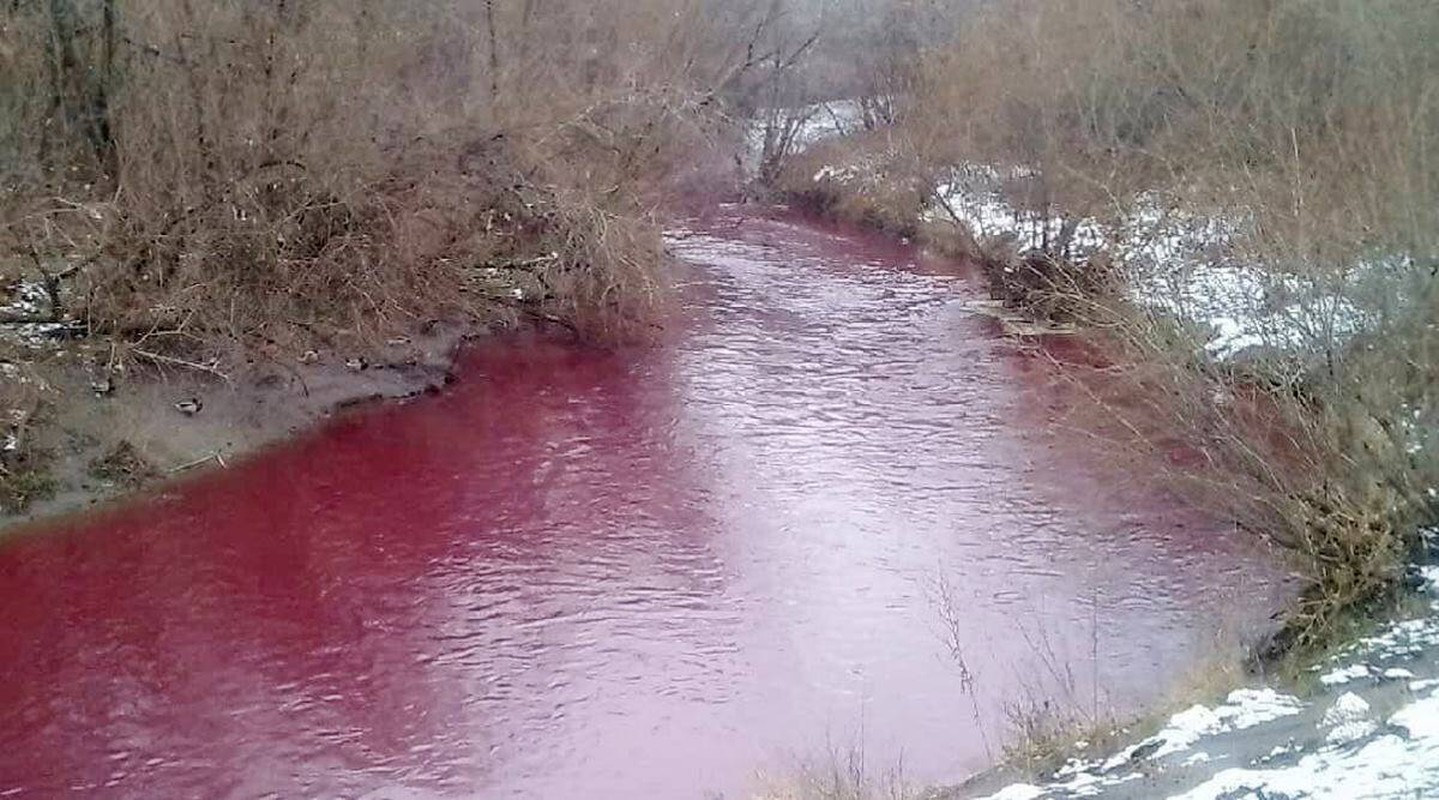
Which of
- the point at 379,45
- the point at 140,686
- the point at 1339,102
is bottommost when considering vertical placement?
the point at 140,686

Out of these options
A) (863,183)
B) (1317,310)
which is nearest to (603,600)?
(1317,310)

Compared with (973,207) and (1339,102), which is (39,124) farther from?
(973,207)

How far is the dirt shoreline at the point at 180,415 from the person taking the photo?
14.1m

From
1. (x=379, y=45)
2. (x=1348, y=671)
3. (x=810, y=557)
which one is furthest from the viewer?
(x=379, y=45)

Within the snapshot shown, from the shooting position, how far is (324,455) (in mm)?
15586

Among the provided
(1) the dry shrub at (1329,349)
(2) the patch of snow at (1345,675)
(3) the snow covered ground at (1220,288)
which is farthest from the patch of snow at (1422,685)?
(3) the snow covered ground at (1220,288)

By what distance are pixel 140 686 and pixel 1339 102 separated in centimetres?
1222

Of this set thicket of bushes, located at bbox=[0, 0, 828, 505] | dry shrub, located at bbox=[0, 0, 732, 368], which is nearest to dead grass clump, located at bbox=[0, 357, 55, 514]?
thicket of bushes, located at bbox=[0, 0, 828, 505]

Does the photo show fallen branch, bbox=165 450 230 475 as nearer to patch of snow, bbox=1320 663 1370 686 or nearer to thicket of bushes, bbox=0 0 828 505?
thicket of bushes, bbox=0 0 828 505

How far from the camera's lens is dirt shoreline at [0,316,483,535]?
46.3 feet

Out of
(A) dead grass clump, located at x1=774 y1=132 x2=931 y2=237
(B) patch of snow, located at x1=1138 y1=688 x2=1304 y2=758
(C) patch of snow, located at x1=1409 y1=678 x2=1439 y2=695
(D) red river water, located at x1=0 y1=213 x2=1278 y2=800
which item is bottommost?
(D) red river water, located at x1=0 y1=213 x2=1278 y2=800

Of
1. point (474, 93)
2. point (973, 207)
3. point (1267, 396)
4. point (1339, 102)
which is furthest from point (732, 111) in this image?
point (1267, 396)

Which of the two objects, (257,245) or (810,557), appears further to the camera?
(257,245)

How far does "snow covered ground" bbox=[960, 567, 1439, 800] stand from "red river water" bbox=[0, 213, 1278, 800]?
1.67m
